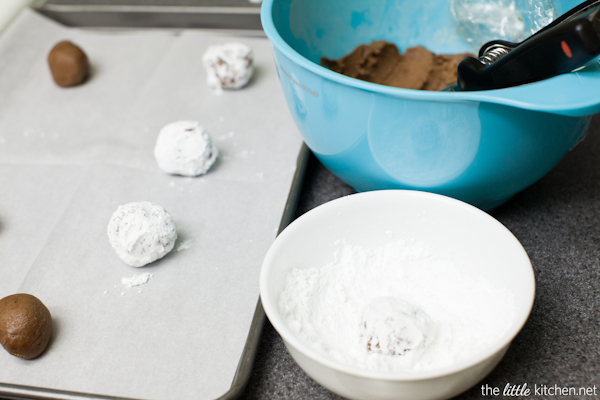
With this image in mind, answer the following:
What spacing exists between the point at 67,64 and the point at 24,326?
0.56 meters

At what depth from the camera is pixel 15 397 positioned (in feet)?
1.71

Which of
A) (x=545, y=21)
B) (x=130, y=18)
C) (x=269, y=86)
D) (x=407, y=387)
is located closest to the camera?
(x=407, y=387)

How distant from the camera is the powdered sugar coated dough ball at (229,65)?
2.90ft

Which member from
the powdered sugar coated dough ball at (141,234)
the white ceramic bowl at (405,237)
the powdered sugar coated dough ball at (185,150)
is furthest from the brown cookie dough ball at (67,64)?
the white ceramic bowl at (405,237)

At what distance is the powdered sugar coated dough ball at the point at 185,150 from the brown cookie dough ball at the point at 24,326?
26 centimetres

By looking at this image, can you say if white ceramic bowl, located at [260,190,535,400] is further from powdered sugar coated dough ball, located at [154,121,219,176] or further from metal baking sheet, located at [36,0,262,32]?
metal baking sheet, located at [36,0,262,32]

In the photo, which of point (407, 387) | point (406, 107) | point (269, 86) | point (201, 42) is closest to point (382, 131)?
point (406, 107)

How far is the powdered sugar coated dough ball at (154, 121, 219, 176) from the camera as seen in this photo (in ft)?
2.39

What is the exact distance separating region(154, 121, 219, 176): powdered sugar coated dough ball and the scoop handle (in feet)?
1.20

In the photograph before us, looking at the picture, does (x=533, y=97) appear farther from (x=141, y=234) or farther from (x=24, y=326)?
(x=24, y=326)

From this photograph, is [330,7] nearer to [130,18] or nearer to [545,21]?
[545,21]

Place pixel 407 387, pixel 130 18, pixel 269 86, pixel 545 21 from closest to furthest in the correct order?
pixel 407 387 → pixel 545 21 → pixel 269 86 → pixel 130 18

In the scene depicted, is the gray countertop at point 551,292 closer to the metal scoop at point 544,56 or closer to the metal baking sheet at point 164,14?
the metal scoop at point 544,56

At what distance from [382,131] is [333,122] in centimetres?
6
